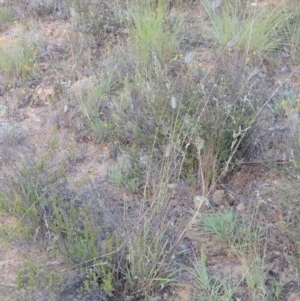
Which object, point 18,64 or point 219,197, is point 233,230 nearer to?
point 219,197

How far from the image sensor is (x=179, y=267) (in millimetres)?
3033

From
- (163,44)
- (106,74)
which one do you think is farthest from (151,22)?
(106,74)

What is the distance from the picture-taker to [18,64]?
5.13 meters

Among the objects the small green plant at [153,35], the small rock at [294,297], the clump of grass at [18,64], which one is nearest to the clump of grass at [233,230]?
the small rock at [294,297]

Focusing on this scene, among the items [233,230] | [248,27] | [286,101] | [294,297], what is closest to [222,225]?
[233,230]

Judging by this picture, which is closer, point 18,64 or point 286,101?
point 286,101

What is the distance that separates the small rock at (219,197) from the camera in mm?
3487

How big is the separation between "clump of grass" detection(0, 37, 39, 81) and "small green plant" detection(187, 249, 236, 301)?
112 inches

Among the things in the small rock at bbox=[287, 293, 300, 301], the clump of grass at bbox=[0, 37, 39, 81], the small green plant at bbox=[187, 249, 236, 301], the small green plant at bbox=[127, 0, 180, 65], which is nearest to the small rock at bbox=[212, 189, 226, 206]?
the small green plant at bbox=[187, 249, 236, 301]

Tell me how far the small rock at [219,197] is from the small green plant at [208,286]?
0.59m

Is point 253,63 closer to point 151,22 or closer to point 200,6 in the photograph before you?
point 151,22

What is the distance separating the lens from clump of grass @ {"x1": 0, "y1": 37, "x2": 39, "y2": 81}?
5121 mm

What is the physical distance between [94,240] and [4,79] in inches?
104

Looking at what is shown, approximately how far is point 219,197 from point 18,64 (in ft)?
8.28
